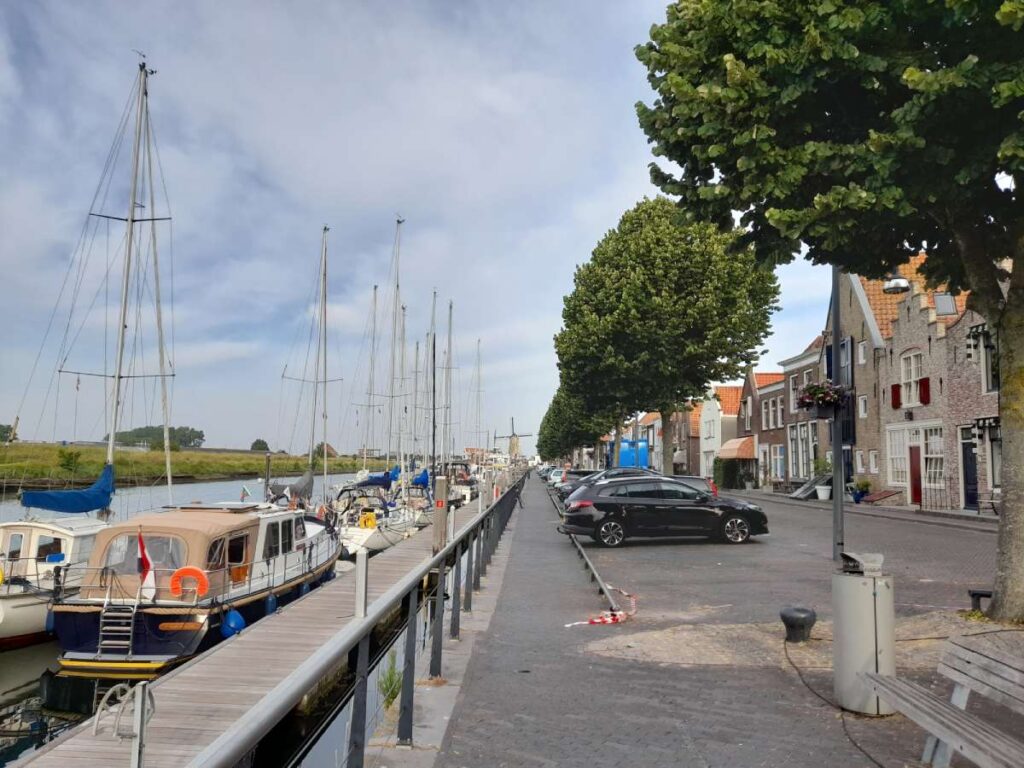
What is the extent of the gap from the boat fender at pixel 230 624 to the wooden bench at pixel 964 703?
10422 mm

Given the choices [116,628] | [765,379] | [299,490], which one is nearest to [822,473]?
[765,379]

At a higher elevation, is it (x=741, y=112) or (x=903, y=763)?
(x=741, y=112)

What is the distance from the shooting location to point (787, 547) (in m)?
18.5

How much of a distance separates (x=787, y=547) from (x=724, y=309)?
53.8 feet

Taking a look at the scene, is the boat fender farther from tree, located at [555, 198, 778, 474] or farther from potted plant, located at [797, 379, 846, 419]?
tree, located at [555, 198, 778, 474]

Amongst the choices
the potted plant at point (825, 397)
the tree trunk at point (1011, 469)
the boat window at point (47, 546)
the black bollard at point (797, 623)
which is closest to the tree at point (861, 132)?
the tree trunk at point (1011, 469)

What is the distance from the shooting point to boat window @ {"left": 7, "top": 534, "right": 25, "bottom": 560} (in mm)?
16000

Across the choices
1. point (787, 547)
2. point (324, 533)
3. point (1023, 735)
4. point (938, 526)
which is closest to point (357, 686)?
point (1023, 735)

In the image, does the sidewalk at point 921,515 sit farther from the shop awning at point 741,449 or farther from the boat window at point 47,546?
the boat window at point 47,546

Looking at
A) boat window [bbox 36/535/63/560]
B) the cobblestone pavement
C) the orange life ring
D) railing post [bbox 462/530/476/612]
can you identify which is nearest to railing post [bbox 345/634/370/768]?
the cobblestone pavement

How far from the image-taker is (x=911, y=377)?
1361 inches

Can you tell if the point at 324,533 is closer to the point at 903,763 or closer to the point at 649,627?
the point at 649,627

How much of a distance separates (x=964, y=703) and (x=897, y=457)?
34.0 m

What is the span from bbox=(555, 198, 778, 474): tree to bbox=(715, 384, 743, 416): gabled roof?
33268 mm
